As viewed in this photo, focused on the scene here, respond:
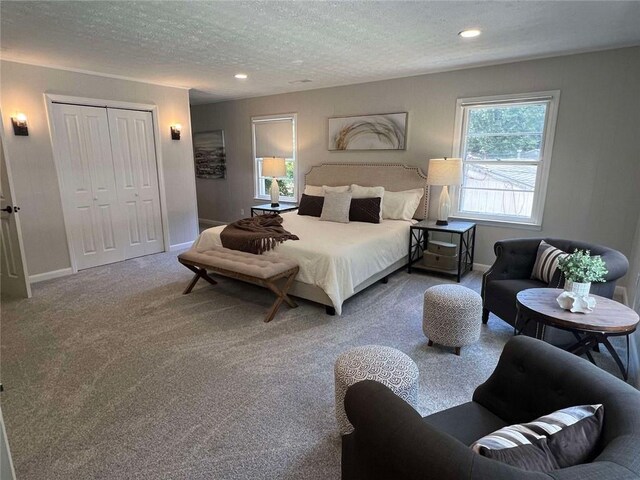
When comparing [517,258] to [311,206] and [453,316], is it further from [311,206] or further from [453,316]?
[311,206]

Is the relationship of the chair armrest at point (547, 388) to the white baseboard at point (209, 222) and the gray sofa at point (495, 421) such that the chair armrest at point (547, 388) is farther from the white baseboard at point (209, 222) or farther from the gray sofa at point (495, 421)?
the white baseboard at point (209, 222)

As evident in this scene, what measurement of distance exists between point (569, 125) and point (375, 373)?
3.70 m

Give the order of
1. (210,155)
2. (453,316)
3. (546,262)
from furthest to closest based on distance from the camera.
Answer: (210,155), (546,262), (453,316)

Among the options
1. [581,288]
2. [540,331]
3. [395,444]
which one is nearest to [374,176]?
[540,331]

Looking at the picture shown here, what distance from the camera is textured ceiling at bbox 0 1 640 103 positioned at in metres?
2.56

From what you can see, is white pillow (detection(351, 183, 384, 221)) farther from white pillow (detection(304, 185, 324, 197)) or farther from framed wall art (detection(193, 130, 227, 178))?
framed wall art (detection(193, 130, 227, 178))

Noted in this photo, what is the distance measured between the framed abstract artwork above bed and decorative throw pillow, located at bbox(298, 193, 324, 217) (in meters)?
1.04

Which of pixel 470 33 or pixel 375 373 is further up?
pixel 470 33

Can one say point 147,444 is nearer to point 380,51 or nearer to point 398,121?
point 380,51

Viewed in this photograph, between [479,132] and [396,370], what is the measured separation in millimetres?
3648

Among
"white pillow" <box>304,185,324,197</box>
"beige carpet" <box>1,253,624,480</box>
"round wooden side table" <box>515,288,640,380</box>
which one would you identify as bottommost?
"beige carpet" <box>1,253,624,480</box>

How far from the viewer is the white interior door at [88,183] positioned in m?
4.38

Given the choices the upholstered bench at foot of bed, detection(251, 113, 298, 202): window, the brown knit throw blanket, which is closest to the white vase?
the upholstered bench at foot of bed

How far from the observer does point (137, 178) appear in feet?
16.9
